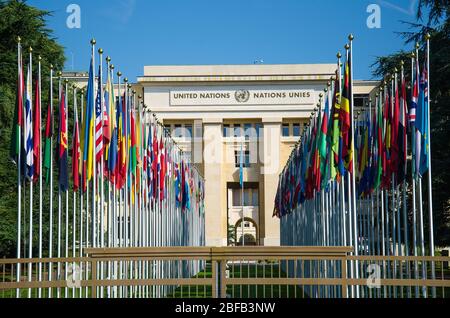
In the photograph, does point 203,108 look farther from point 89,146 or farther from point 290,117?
point 89,146

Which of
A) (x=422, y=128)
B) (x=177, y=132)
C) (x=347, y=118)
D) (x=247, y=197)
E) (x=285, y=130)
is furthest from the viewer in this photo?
(x=247, y=197)

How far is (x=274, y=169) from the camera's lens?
79.4 metres

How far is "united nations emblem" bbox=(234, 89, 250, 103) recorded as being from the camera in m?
80.5

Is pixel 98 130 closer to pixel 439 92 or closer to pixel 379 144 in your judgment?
pixel 379 144

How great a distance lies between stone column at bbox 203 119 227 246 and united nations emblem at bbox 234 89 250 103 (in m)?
3.16

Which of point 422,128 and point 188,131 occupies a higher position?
point 188,131

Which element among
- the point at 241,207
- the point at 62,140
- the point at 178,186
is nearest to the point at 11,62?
the point at 178,186

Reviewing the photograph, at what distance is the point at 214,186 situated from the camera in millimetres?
78375

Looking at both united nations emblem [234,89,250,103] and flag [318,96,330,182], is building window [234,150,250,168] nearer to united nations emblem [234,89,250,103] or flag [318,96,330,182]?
united nations emblem [234,89,250,103]

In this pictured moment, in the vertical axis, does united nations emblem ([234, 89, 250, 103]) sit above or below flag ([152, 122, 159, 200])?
above

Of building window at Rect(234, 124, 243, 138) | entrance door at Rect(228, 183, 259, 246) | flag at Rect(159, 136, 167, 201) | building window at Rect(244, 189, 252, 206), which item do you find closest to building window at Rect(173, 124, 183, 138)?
building window at Rect(234, 124, 243, 138)

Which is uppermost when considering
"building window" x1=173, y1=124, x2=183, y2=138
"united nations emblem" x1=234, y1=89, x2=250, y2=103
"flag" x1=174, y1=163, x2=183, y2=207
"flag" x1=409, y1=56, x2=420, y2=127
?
"united nations emblem" x1=234, y1=89, x2=250, y2=103

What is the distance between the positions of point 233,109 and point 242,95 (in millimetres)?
1793

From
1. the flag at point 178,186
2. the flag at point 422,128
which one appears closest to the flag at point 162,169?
the flag at point 178,186
